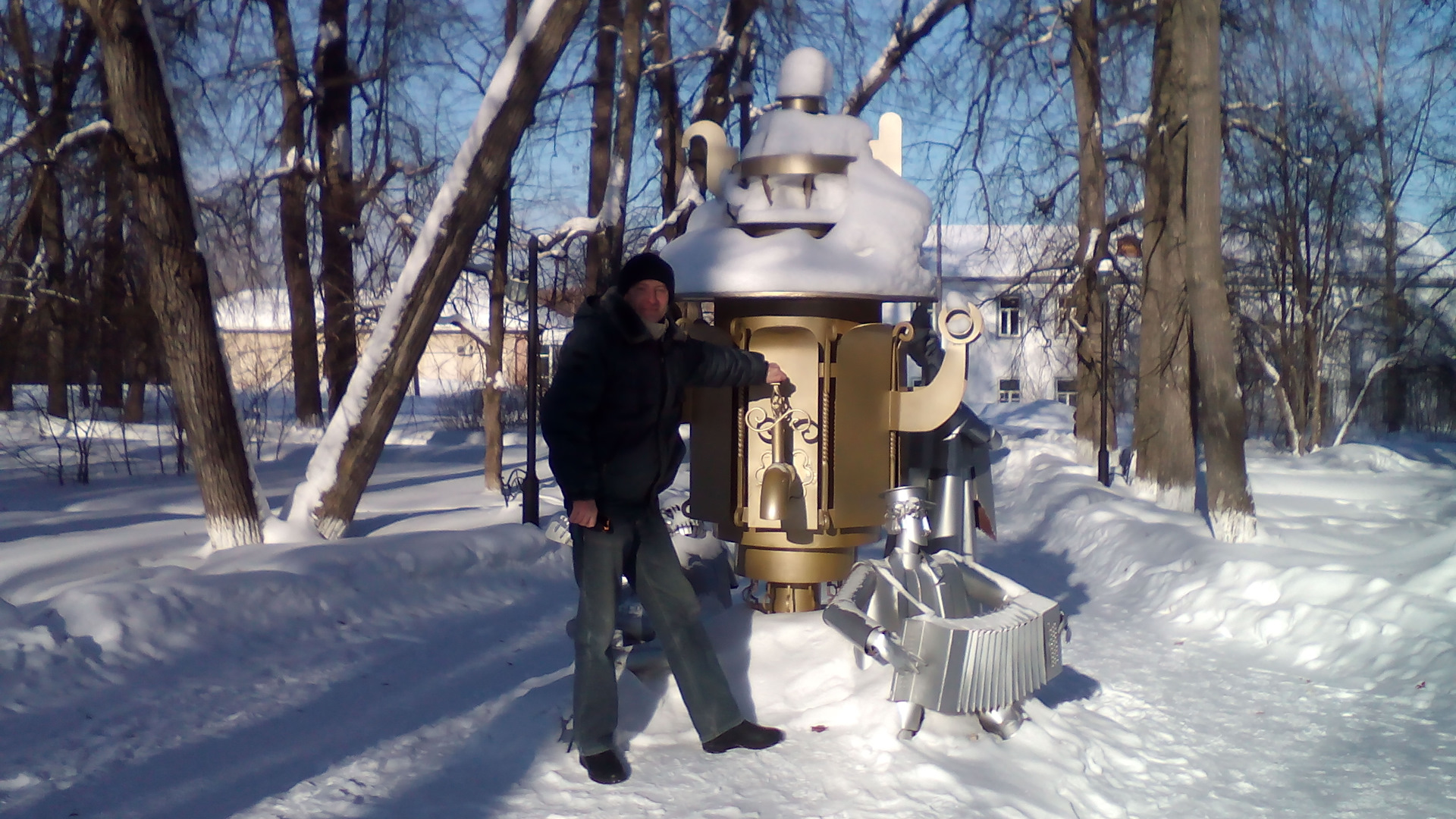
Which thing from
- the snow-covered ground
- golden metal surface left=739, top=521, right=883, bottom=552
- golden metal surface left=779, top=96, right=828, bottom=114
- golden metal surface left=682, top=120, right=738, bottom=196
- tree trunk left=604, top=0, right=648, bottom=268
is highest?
tree trunk left=604, top=0, right=648, bottom=268

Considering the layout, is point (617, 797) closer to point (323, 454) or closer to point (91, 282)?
point (323, 454)

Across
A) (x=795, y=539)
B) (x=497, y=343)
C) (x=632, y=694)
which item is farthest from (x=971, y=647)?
(x=497, y=343)

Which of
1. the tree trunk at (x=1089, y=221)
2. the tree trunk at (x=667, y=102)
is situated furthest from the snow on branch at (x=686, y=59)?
the tree trunk at (x=1089, y=221)

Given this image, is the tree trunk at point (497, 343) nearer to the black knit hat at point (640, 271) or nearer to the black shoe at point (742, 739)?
the black knit hat at point (640, 271)

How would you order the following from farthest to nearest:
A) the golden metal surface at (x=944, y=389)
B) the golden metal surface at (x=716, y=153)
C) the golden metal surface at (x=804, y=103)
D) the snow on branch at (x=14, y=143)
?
the snow on branch at (x=14, y=143)
the golden metal surface at (x=716, y=153)
the golden metal surface at (x=804, y=103)
the golden metal surface at (x=944, y=389)

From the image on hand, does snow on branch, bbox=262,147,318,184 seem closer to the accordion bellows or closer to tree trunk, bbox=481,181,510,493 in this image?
tree trunk, bbox=481,181,510,493

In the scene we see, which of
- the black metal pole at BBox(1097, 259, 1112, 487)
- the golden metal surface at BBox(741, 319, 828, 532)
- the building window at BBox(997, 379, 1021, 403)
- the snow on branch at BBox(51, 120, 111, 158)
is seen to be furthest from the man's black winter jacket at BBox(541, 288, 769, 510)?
the building window at BBox(997, 379, 1021, 403)

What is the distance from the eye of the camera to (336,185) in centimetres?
1393

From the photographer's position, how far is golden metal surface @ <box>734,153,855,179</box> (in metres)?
4.50

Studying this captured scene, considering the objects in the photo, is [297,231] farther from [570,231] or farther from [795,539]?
[795,539]

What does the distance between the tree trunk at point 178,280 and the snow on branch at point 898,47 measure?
666 centimetres

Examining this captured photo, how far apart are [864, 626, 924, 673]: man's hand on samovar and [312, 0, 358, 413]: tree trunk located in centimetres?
1129

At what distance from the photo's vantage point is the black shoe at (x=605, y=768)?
138 inches

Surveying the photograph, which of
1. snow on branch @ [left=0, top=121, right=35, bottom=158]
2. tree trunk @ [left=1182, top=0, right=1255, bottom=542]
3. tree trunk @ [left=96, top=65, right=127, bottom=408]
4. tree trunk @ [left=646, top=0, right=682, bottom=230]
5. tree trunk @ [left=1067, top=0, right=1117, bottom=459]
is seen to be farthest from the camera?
tree trunk @ [left=646, top=0, right=682, bottom=230]
